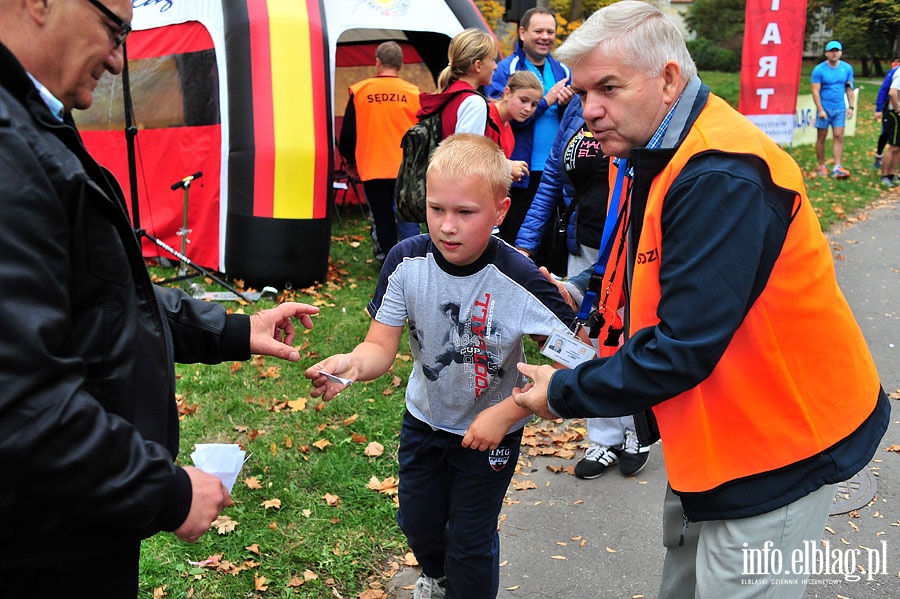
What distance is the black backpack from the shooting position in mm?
6613

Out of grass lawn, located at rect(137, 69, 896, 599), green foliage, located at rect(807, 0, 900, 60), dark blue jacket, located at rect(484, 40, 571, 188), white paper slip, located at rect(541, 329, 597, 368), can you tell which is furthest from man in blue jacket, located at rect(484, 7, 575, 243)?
green foliage, located at rect(807, 0, 900, 60)

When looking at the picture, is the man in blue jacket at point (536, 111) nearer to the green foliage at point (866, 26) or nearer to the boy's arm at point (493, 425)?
the boy's arm at point (493, 425)

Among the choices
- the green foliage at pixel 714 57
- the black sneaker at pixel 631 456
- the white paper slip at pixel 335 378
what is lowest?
the black sneaker at pixel 631 456

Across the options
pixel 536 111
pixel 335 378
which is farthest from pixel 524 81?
pixel 335 378

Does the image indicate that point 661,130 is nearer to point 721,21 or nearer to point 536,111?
point 536,111

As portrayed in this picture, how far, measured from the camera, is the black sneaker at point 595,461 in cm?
471

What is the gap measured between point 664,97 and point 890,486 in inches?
134

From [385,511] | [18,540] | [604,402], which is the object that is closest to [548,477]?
[385,511]

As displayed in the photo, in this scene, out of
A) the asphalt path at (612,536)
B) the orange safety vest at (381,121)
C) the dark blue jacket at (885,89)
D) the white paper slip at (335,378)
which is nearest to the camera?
the white paper slip at (335,378)

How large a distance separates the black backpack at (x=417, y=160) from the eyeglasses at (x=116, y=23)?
15.1 ft

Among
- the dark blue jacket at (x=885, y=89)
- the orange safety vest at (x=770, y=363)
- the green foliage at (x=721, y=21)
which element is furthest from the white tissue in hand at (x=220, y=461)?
the green foliage at (x=721, y=21)

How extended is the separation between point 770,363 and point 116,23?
1780 millimetres

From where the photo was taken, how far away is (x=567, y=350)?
8.54 ft

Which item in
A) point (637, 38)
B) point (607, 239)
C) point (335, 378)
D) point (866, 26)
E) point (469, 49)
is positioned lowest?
point (335, 378)
